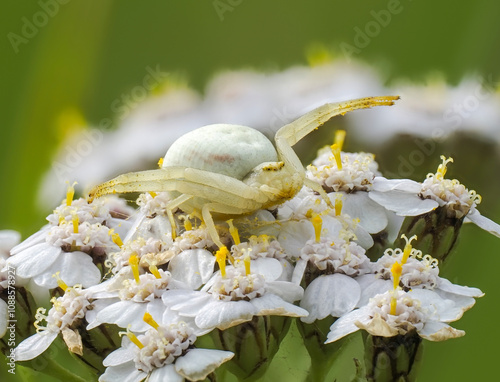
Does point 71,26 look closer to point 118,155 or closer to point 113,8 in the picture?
point 113,8

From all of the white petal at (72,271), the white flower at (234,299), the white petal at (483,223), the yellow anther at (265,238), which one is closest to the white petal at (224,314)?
the white flower at (234,299)

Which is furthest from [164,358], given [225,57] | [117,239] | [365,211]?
[225,57]

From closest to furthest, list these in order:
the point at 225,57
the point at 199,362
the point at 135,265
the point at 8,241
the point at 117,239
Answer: the point at 199,362
the point at 135,265
the point at 117,239
the point at 8,241
the point at 225,57

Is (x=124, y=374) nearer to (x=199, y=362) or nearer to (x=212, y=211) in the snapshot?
(x=199, y=362)

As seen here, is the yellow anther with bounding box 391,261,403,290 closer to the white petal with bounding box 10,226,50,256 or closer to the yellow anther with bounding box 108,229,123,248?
the yellow anther with bounding box 108,229,123,248

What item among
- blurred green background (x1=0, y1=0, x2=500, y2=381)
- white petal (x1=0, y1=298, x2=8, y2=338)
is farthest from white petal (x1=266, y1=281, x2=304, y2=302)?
white petal (x1=0, y1=298, x2=8, y2=338)

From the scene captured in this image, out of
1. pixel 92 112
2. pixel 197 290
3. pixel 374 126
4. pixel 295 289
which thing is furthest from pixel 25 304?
pixel 92 112
